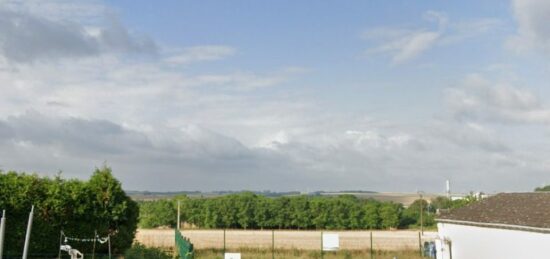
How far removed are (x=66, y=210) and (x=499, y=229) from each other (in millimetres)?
20072

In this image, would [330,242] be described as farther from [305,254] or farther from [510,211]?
[510,211]

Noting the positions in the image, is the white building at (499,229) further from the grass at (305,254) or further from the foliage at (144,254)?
the foliage at (144,254)

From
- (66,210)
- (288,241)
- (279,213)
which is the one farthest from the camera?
(279,213)

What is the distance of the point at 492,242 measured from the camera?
30062 mm

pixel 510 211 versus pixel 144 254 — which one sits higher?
pixel 510 211

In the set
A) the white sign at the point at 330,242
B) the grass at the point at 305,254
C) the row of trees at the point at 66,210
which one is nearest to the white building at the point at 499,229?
the grass at the point at 305,254

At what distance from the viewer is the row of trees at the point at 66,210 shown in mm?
28656

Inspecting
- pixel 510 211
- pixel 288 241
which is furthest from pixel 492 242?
pixel 288 241

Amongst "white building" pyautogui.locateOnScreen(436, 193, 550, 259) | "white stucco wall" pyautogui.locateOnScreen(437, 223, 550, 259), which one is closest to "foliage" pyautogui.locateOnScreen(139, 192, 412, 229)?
"white building" pyautogui.locateOnScreen(436, 193, 550, 259)

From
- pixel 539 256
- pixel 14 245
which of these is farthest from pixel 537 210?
pixel 14 245

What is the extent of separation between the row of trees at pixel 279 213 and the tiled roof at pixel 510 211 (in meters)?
27.9

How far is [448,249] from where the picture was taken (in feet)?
113

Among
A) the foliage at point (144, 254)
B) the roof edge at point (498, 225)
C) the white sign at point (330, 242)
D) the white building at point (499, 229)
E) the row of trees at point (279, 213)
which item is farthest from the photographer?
the row of trees at point (279, 213)

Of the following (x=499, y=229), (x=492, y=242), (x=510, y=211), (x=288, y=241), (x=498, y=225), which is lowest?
(x=288, y=241)
